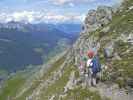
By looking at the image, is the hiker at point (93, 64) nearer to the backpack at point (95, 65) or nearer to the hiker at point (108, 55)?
the backpack at point (95, 65)

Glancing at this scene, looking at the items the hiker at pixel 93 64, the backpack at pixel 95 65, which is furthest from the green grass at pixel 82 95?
the backpack at pixel 95 65

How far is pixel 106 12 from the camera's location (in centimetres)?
12425

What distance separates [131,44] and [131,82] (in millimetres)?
20638

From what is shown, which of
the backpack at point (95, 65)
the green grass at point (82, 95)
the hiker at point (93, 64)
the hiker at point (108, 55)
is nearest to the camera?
the hiker at point (93, 64)

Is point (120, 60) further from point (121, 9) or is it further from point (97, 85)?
point (121, 9)

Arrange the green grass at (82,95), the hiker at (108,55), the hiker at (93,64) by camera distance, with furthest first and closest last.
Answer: the hiker at (108,55) → the green grass at (82,95) → the hiker at (93,64)

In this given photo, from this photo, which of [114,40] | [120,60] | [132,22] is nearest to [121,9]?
[132,22]

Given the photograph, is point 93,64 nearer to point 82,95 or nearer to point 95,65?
point 95,65

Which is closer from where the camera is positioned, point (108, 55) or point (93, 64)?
point (93, 64)

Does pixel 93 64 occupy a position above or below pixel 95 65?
above

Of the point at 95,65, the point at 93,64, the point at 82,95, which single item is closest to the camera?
the point at 93,64

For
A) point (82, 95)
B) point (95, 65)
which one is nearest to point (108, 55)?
point (82, 95)

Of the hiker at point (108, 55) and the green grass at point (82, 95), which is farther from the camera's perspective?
the hiker at point (108, 55)

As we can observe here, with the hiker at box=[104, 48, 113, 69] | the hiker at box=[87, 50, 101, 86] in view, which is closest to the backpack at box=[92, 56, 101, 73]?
the hiker at box=[87, 50, 101, 86]
